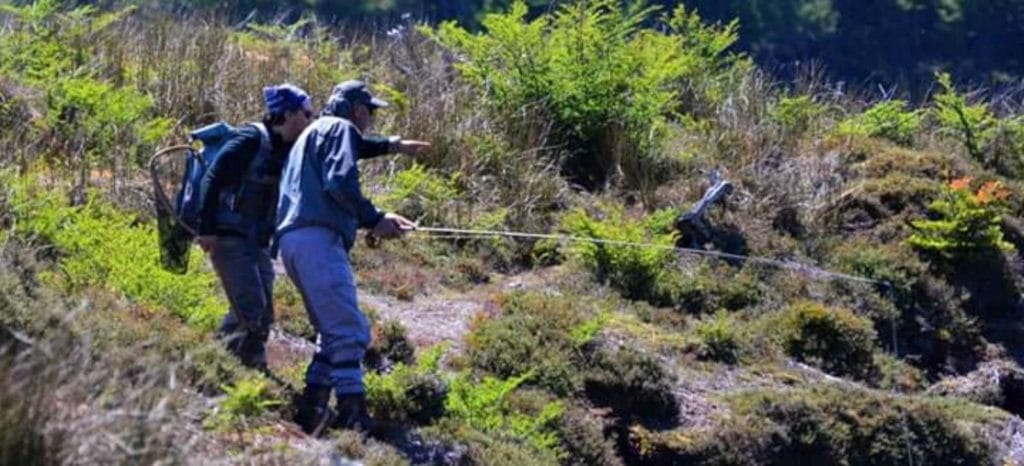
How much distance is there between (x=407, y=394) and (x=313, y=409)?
28.6 inches

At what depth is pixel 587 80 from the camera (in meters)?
15.3

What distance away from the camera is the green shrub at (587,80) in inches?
597

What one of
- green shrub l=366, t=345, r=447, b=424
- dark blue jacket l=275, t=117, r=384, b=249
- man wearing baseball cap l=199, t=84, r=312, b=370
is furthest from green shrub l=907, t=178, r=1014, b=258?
dark blue jacket l=275, t=117, r=384, b=249

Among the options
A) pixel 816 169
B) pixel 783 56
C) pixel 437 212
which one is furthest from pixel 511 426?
pixel 783 56

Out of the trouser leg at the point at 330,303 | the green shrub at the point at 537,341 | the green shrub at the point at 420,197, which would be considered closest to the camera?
the trouser leg at the point at 330,303

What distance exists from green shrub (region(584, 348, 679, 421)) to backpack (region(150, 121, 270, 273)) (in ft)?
9.05

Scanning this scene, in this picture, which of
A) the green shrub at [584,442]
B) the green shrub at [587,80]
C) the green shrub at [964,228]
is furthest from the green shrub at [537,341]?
the green shrub at [964,228]

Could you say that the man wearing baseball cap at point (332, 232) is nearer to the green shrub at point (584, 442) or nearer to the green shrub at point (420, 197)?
the green shrub at point (584, 442)

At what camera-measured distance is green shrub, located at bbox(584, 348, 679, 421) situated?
11.3 meters

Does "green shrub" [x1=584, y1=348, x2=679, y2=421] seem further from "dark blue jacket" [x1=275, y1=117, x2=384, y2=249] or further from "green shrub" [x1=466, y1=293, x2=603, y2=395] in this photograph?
"dark blue jacket" [x1=275, y1=117, x2=384, y2=249]

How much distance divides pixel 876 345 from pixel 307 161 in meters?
5.67

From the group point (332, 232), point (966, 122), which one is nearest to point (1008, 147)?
point (966, 122)

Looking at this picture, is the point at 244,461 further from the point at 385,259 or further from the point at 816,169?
the point at 816,169

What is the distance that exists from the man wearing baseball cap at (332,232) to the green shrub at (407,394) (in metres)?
0.46
